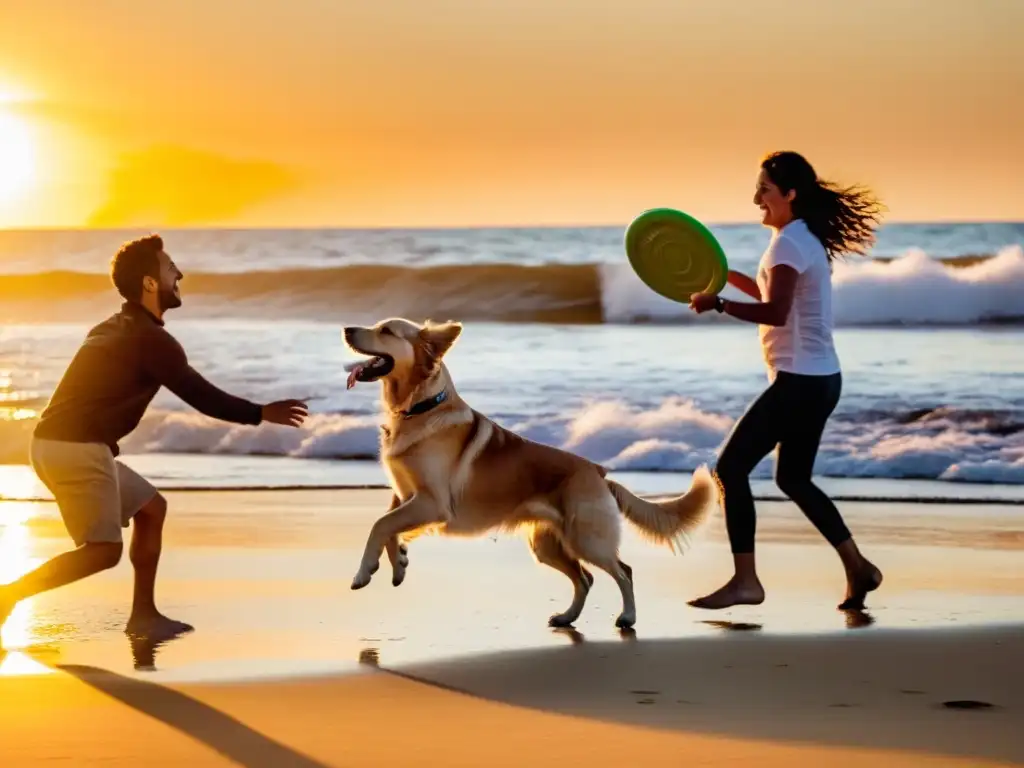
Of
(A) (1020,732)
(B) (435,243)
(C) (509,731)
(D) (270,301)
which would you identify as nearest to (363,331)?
(C) (509,731)

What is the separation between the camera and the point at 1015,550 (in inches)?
354

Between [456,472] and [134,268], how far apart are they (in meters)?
1.65

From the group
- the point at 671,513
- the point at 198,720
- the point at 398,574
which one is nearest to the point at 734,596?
the point at 671,513

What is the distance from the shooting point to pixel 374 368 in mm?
7035

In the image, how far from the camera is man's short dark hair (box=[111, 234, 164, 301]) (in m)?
6.38

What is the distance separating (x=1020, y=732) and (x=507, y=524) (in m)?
2.89

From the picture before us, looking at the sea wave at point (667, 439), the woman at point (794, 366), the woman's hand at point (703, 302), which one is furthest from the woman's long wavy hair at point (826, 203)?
the sea wave at point (667, 439)

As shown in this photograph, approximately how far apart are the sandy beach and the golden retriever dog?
342mm

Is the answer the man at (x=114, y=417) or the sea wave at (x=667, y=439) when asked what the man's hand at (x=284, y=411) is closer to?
the man at (x=114, y=417)

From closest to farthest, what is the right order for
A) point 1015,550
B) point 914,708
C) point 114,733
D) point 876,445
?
point 114,733 → point 914,708 → point 1015,550 → point 876,445

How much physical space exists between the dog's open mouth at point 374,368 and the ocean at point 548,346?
18.0 feet

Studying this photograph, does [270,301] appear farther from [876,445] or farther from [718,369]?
[876,445]

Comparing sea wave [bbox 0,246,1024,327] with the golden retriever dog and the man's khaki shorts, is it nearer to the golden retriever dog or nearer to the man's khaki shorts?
the golden retriever dog

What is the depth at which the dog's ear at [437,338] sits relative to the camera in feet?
23.1
